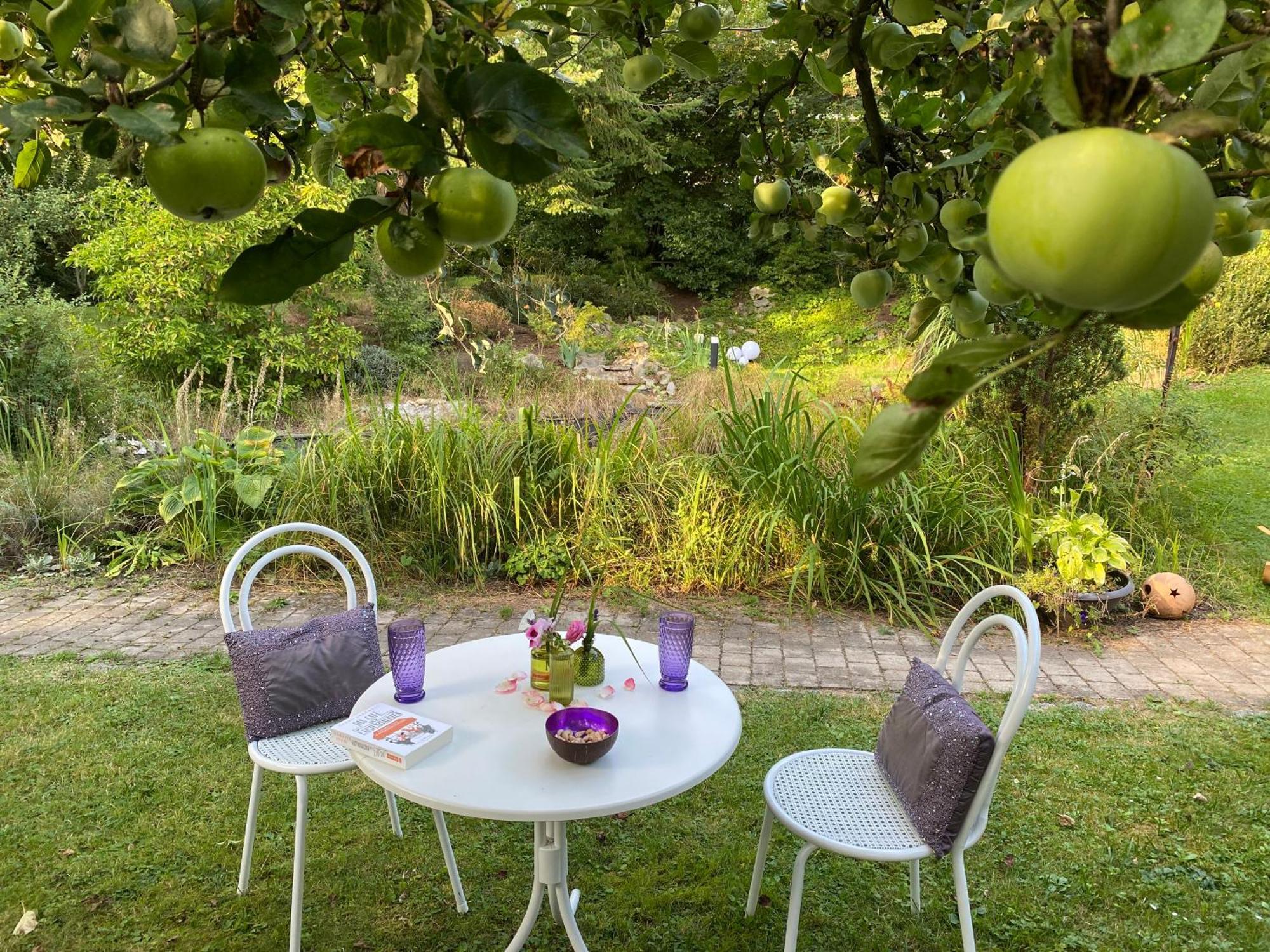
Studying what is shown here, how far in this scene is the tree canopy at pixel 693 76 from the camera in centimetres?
34

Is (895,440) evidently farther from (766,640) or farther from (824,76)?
(766,640)

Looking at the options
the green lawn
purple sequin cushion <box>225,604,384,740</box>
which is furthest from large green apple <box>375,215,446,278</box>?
the green lawn

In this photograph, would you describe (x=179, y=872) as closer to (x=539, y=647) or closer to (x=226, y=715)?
(x=226, y=715)

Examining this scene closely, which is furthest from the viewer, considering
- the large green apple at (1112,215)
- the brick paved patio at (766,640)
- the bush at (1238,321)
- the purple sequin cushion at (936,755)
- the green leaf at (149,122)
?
the bush at (1238,321)

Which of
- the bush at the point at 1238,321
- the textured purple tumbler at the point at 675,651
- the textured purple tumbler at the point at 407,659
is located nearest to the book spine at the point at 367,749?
the textured purple tumbler at the point at 407,659

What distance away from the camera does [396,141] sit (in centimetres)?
50

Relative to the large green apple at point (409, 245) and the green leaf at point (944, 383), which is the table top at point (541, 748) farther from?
the green leaf at point (944, 383)

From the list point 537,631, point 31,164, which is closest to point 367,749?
point 537,631

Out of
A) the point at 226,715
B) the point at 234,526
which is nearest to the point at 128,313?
the point at 234,526

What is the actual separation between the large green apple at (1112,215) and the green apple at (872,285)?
24.6 inches

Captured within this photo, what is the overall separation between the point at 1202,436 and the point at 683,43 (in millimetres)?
5228

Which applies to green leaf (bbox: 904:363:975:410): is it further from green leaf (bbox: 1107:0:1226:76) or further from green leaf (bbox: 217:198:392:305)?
green leaf (bbox: 217:198:392:305)

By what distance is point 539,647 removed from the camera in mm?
2018

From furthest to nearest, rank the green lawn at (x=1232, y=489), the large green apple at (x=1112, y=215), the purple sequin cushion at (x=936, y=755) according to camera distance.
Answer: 1. the green lawn at (x=1232, y=489)
2. the purple sequin cushion at (x=936, y=755)
3. the large green apple at (x=1112, y=215)
